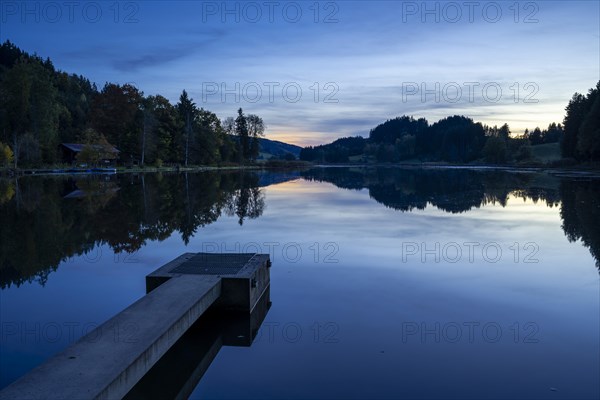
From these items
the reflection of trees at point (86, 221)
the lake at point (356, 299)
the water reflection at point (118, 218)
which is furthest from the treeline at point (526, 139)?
the reflection of trees at point (86, 221)

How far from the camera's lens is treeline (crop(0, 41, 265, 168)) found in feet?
211

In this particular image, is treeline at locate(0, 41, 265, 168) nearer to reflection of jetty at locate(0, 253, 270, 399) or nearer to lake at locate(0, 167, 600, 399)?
lake at locate(0, 167, 600, 399)

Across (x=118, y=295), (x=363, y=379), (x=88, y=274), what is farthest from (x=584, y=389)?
(x=88, y=274)

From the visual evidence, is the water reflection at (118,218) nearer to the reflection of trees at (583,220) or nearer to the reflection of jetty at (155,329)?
the reflection of trees at (583,220)

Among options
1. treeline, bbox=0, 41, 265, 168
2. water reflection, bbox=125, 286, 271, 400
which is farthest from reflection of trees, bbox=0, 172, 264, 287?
treeline, bbox=0, 41, 265, 168

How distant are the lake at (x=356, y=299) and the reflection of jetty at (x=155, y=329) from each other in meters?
0.49

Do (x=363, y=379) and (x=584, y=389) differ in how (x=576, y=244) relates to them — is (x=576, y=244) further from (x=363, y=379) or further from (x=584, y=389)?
(x=363, y=379)

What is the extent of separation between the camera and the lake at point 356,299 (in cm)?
673

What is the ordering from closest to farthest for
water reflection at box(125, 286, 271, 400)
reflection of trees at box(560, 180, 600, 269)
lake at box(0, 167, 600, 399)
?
water reflection at box(125, 286, 271, 400)
lake at box(0, 167, 600, 399)
reflection of trees at box(560, 180, 600, 269)

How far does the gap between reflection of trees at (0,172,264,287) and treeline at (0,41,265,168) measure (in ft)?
123

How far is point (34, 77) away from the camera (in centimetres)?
6731

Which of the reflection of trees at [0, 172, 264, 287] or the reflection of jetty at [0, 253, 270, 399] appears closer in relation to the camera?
the reflection of jetty at [0, 253, 270, 399]

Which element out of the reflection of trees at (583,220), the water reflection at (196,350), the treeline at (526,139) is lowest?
the water reflection at (196,350)

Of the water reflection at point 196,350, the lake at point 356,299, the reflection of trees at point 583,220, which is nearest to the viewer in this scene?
the water reflection at point 196,350
